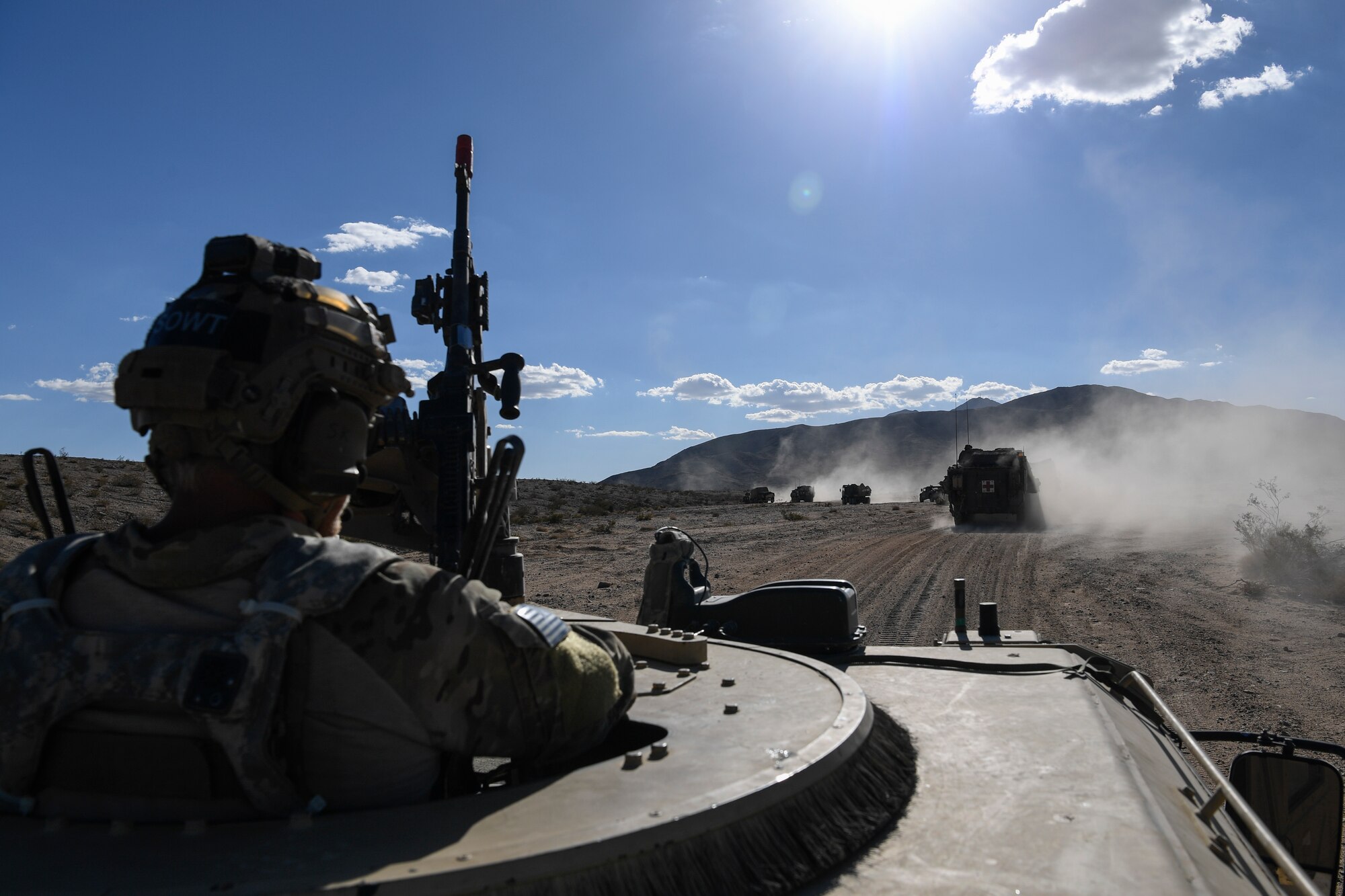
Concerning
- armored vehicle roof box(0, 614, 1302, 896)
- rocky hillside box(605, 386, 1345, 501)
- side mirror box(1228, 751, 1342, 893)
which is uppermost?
rocky hillside box(605, 386, 1345, 501)

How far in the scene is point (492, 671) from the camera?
1.82 meters

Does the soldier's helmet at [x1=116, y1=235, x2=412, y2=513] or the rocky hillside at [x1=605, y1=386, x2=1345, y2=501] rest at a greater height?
the rocky hillside at [x1=605, y1=386, x2=1345, y2=501]

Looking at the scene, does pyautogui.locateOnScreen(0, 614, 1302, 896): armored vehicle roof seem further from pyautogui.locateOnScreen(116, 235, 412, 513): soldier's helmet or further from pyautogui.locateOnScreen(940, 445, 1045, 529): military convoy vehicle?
pyautogui.locateOnScreen(940, 445, 1045, 529): military convoy vehicle

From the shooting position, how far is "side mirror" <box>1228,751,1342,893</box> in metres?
3.38

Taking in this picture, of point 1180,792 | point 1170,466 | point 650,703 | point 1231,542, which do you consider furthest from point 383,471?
point 1170,466

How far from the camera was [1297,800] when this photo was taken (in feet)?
11.3

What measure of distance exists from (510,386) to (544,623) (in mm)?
3858

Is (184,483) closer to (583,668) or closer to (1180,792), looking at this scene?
(583,668)

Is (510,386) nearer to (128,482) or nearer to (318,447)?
(318,447)

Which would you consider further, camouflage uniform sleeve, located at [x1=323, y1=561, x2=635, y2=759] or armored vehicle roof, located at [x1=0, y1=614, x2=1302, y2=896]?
camouflage uniform sleeve, located at [x1=323, y1=561, x2=635, y2=759]

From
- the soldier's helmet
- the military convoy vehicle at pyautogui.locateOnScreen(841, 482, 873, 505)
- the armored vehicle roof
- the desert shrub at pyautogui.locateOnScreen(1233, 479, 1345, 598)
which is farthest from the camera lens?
the military convoy vehicle at pyautogui.locateOnScreen(841, 482, 873, 505)

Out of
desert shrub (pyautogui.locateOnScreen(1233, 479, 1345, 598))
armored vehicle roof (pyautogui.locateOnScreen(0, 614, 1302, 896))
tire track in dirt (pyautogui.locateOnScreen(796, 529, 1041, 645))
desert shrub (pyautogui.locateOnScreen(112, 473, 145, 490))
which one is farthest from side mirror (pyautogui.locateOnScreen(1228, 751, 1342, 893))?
desert shrub (pyautogui.locateOnScreen(112, 473, 145, 490))

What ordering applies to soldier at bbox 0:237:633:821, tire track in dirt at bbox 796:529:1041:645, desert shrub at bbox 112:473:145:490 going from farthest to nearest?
desert shrub at bbox 112:473:145:490 → tire track in dirt at bbox 796:529:1041:645 → soldier at bbox 0:237:633:821

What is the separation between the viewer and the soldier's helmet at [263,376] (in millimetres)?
1821
